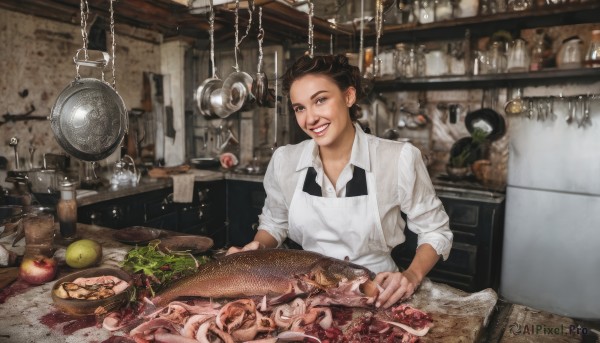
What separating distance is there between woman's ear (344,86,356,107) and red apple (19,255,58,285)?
1.72 m

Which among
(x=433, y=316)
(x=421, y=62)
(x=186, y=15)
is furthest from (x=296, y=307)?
(x=421, y=62)

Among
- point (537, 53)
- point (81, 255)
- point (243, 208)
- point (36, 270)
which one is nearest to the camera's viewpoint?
point (36, 270)

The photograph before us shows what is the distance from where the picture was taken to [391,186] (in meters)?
2.37

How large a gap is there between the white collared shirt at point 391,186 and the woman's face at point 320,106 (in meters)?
0.23

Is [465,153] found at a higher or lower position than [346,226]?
higher

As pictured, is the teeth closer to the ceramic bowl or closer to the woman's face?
the woman's face

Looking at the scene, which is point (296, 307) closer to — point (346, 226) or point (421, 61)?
point (346, 226)

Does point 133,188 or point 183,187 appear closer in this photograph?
point 133,188

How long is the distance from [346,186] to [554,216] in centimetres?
282

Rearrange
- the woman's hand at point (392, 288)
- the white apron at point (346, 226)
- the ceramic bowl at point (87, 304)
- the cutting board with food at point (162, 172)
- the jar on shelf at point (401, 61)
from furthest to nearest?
1. the jar on shelf at point (401, 61)
2. the cutting board with food at point (162, 172)
3. the white apron at point (346, 226)
4. the woman's hand at point (392, 288)
5. the ceramic bowl at point (87, 304)

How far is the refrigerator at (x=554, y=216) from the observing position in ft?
13.0

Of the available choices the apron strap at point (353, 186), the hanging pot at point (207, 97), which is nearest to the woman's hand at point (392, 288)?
the apron strap at point (353, 186)

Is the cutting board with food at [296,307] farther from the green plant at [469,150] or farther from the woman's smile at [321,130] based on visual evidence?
the green plant at [469,150]

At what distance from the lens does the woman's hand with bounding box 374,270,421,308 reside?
5.54 feet
